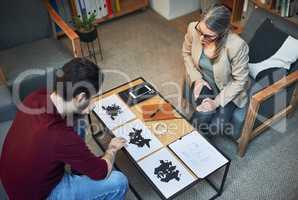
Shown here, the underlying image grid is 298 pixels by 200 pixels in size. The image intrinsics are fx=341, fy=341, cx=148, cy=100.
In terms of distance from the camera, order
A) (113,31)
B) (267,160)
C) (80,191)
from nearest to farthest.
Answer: (80,191)
(267,160)
(113,31)

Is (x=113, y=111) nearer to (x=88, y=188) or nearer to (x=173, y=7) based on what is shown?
(x=88, y=188)

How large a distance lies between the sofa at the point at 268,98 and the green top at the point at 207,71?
0.14 meters

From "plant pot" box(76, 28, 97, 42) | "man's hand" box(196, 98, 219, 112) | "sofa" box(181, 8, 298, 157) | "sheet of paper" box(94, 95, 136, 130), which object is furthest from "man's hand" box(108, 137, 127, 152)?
"plant pot" box(76, 28, 97, 42)

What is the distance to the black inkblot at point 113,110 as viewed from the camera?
2.04 metres

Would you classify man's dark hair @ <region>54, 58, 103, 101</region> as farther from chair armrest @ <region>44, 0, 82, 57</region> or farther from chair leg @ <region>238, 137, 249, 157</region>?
chair leg @ <region>238, 137, 249, 157</region>

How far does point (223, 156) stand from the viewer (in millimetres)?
1804

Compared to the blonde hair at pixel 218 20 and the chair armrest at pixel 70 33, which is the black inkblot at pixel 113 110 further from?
the blonde hair at pixel 218 20

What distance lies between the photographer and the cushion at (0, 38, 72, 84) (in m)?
2.38

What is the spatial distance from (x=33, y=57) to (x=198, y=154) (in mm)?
1415

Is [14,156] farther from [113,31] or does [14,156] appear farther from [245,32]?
[113,31]

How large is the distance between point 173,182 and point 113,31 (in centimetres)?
208

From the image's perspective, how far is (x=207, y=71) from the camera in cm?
216

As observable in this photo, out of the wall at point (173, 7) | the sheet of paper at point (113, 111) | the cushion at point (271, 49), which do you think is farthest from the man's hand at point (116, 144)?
the wall at point (173, 7)

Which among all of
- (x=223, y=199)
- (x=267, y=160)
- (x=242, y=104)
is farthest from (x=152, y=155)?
(x=267, y=160)
